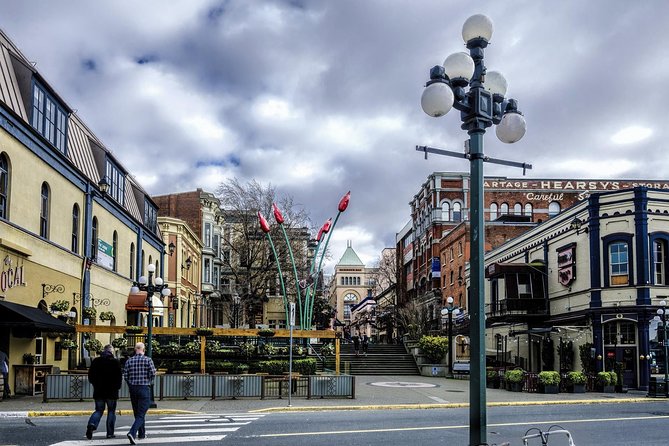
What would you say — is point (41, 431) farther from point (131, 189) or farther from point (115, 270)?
point (131, 189)

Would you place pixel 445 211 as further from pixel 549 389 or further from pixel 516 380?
pixel 549 389

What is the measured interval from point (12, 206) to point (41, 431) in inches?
396

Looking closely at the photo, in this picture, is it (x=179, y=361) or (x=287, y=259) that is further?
(x=287, y=259)

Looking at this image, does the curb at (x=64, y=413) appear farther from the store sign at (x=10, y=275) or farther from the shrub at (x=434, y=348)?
the shrub at (x=434, y=348)

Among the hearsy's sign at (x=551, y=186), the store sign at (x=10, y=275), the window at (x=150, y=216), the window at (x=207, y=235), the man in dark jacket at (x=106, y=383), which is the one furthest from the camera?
the hearsy's sign at (x=551, y=186)

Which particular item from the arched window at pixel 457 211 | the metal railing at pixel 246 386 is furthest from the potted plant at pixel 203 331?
the arched window at pixel 457 211

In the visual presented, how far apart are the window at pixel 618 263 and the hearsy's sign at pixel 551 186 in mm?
32521

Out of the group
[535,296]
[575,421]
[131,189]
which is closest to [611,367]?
[535,296]

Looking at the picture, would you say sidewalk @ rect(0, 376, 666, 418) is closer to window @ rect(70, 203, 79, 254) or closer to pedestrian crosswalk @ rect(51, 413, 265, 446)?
pedestrian crosswalk @ rect(51, 413, 265, 446)

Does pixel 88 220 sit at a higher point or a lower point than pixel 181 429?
higher

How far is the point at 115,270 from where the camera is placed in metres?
37.4

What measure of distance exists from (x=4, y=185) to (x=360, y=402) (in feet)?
42.4

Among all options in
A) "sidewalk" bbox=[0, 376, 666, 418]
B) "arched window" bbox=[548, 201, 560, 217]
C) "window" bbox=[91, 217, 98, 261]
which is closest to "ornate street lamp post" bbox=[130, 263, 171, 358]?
"sidewalk" bbox=[0, 376, 666, 418]

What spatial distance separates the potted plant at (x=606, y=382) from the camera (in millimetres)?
30109
